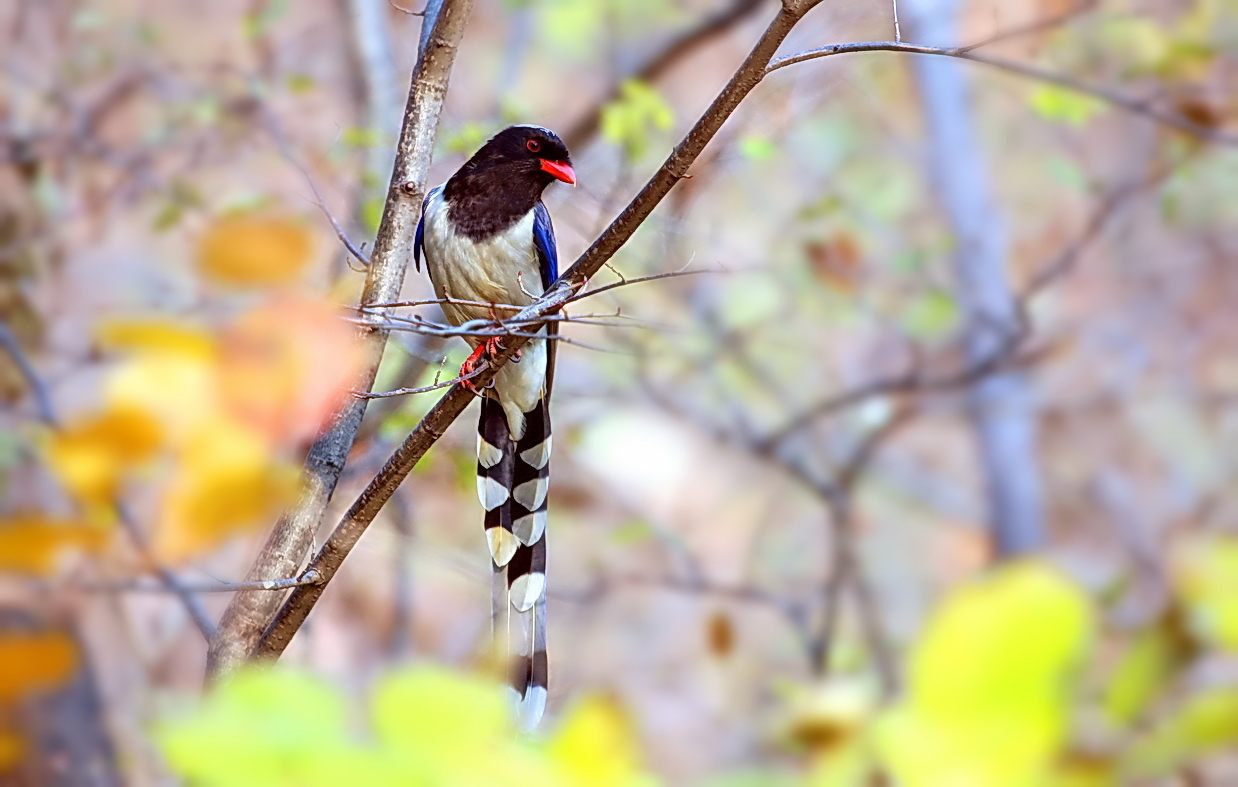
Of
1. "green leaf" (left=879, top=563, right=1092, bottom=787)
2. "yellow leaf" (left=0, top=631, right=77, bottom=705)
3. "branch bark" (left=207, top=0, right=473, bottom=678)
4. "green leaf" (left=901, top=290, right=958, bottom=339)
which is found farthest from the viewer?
"green leaf" (left=901, top=290, right=958, bottom=339)

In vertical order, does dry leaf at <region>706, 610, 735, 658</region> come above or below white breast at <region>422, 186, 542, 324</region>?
above

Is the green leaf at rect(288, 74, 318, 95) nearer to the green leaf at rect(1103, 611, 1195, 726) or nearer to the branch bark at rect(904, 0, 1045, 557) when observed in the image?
the branch bark at rect(904, 0, 1045, 557)

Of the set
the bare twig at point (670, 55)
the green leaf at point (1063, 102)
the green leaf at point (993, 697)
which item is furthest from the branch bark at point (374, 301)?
the green leaf at point (1063, 102)

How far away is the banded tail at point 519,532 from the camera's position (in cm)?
149

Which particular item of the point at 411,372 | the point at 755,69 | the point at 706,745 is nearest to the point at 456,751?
the point at 755,69

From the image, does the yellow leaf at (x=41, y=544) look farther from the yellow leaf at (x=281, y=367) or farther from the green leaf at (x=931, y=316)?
the green leaf at (x=931, y=316)

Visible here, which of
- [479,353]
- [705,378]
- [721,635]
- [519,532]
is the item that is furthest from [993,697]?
[705,378]

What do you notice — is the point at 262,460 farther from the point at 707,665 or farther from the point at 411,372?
the point at 707,665

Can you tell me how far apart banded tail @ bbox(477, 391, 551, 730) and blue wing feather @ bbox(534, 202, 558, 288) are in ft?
0.65

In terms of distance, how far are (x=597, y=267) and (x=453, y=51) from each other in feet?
1.30

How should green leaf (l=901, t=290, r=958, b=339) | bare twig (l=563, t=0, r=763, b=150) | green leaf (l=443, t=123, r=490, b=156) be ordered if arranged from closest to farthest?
green leaf (l=443, t=123, r=490, b=156)
bare twig (l=563, t=0, r=763, b=150)
green leaf (l=901, t=290, r=958, b=339)

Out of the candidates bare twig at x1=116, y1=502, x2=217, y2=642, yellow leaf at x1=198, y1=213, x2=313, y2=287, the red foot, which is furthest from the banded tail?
yellow leaf at x1=198, y1=213, x2=313, y2=287

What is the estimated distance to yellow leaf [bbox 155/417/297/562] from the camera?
0.95 metres

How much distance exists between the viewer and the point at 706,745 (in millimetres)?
4434
